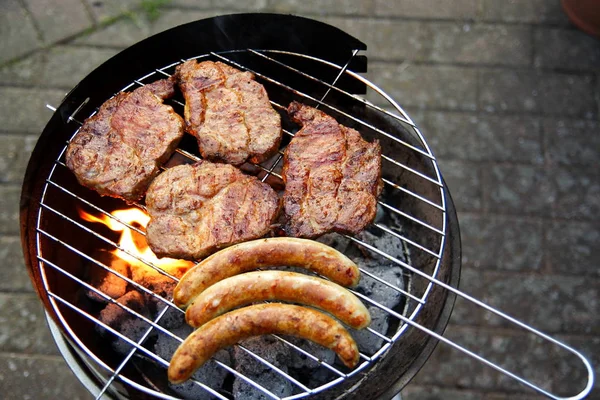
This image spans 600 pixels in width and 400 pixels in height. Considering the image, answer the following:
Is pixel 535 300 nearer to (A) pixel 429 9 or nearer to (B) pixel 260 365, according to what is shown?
(B) pixel 260 365

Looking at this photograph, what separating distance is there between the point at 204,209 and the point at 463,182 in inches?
99.3

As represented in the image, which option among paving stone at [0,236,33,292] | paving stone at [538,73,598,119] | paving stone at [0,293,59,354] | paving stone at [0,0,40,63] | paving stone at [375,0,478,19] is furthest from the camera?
paving stone at [375,0,478,19]

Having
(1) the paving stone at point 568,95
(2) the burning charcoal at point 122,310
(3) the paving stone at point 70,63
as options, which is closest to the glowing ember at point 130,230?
(2) the burning charcoal at point 122,310

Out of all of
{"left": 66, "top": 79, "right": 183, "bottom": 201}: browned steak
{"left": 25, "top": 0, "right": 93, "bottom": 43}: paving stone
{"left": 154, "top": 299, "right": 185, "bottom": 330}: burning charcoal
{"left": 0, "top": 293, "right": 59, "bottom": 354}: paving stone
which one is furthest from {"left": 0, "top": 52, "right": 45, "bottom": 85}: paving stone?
{"left": 154, "top": 299, "right": 185, "bottom": 330}: burning charcoal

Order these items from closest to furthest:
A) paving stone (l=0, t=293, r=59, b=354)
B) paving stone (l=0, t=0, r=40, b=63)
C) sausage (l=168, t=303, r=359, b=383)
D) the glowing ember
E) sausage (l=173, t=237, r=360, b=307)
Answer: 1. sausage (l=168, t=303, r=359, b=383)
2. sausage (l=173, t=237, r=360, b=307)
3. the glowing ember
4. paving stone (l=0, t=293, r=59, b=354)
5. paving stone (l=0, t=0, r=40, b=63)

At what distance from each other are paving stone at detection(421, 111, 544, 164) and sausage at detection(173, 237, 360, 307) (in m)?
2.44

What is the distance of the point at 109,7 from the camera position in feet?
16.6

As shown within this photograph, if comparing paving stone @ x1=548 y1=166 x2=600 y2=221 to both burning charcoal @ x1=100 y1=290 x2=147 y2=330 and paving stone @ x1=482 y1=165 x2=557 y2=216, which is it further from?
burning charcoal @ x1=100 y1=290 x2=147 y2=330

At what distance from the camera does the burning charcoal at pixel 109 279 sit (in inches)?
124

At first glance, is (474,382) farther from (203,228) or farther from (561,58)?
(561,58)

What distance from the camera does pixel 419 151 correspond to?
295 centimetres

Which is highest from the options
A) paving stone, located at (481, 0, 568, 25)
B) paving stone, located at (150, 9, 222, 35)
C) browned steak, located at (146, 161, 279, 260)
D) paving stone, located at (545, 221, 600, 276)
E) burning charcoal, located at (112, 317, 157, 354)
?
paving stone, located at (150, 9, 222, 35)

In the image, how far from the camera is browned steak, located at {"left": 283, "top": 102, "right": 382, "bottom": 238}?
2738 millimetres

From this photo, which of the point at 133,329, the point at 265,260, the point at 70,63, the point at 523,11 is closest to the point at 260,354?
the point at 265,260
